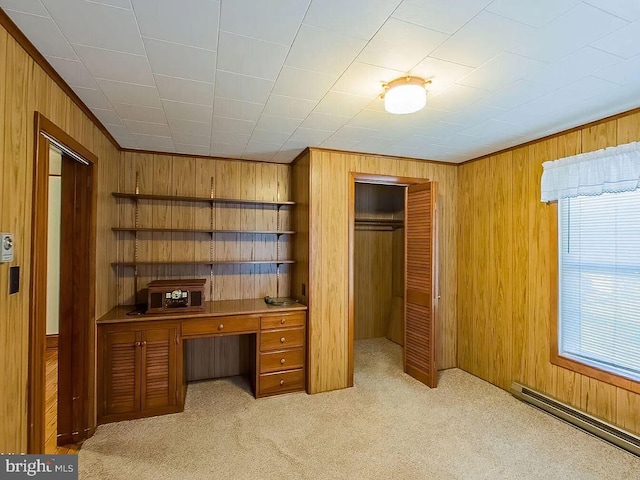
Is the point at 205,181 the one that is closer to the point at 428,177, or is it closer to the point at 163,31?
the point at 163,31

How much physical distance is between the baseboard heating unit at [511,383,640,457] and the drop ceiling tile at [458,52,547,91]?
2527 mm

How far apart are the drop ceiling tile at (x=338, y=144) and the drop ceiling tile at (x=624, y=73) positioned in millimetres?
1782

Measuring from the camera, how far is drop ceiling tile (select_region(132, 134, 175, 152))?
297cm

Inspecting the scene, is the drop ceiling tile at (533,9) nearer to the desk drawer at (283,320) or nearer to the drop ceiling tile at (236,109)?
the drop ceiling tile at (236,109)

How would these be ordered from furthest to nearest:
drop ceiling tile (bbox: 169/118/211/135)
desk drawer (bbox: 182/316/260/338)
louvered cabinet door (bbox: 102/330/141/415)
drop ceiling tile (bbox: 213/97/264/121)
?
desk drawer (bbox: 182/316/260/338)
louvered cabinet door (bbox: 102/330/141/415)
drop ceiling tile (bbox: 169/118/211/135)
drop ceiling tile (bbox: 213/97/264/121)

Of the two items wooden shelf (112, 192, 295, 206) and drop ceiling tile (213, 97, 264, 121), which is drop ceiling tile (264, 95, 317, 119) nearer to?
drop ceiling tile (213, 97, 264, 121)

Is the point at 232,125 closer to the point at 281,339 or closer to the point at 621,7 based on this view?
the point at 281,339

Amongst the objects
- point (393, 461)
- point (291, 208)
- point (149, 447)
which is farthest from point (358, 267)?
point (149, 447)

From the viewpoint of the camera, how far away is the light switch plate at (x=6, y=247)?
1395 mm

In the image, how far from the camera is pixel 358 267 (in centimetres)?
495

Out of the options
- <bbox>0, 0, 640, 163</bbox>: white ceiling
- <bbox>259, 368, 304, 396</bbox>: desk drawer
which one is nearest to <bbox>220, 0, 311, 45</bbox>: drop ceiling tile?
<bbox>0, 0, 640, 163</bbox>: white ceiling

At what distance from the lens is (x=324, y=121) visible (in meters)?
2.60

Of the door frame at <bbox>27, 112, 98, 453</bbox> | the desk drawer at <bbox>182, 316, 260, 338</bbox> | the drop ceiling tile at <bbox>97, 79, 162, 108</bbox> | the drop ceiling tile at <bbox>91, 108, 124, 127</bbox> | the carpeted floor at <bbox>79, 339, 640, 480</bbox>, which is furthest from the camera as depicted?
the desk drawer at <bbox>182, 316, 260, 338</bbox>

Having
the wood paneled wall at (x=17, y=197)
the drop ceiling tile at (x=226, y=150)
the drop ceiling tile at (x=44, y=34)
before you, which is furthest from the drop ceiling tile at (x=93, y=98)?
the drop ceiling tile at (x=226, y=150)
